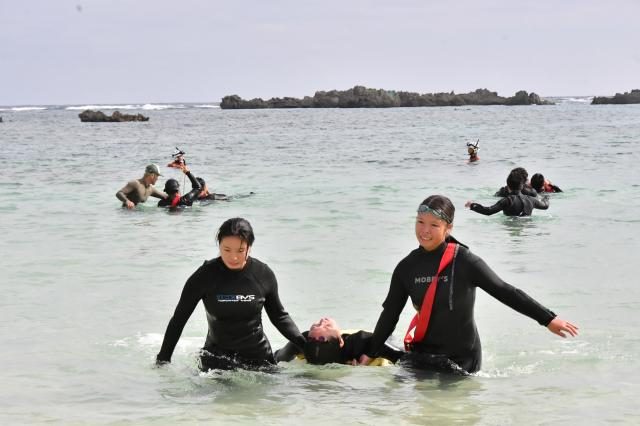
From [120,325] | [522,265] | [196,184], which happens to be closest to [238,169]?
[196,184]

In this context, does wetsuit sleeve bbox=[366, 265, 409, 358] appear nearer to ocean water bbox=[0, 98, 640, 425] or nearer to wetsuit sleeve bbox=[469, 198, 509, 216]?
ocean water bbox=[0, 98, 640, 425]

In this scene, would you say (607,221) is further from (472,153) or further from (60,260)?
(472,153)

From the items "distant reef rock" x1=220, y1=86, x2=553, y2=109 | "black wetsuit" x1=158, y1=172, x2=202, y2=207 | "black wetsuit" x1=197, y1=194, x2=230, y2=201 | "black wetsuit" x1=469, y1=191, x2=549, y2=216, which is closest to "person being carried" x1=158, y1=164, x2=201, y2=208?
"black wetsuit" x1=158, y1=172, x2=202, y2=207

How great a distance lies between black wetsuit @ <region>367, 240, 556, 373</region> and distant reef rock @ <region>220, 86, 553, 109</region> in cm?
15109

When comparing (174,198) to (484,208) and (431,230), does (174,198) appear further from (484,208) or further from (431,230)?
(431,230)

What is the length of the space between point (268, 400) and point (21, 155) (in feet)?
112

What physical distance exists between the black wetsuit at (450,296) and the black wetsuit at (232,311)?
33.1 inches

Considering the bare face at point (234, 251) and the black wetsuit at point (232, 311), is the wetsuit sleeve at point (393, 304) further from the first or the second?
the bare face at point (234, 251)

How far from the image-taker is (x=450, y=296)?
6.11m

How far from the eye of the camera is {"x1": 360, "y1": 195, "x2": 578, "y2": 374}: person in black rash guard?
5.94m

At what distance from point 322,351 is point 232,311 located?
85 cm

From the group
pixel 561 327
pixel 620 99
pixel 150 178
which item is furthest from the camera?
pixel 620 99

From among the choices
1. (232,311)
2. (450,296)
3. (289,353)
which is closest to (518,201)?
(289,353)

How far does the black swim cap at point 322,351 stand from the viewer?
668cm
